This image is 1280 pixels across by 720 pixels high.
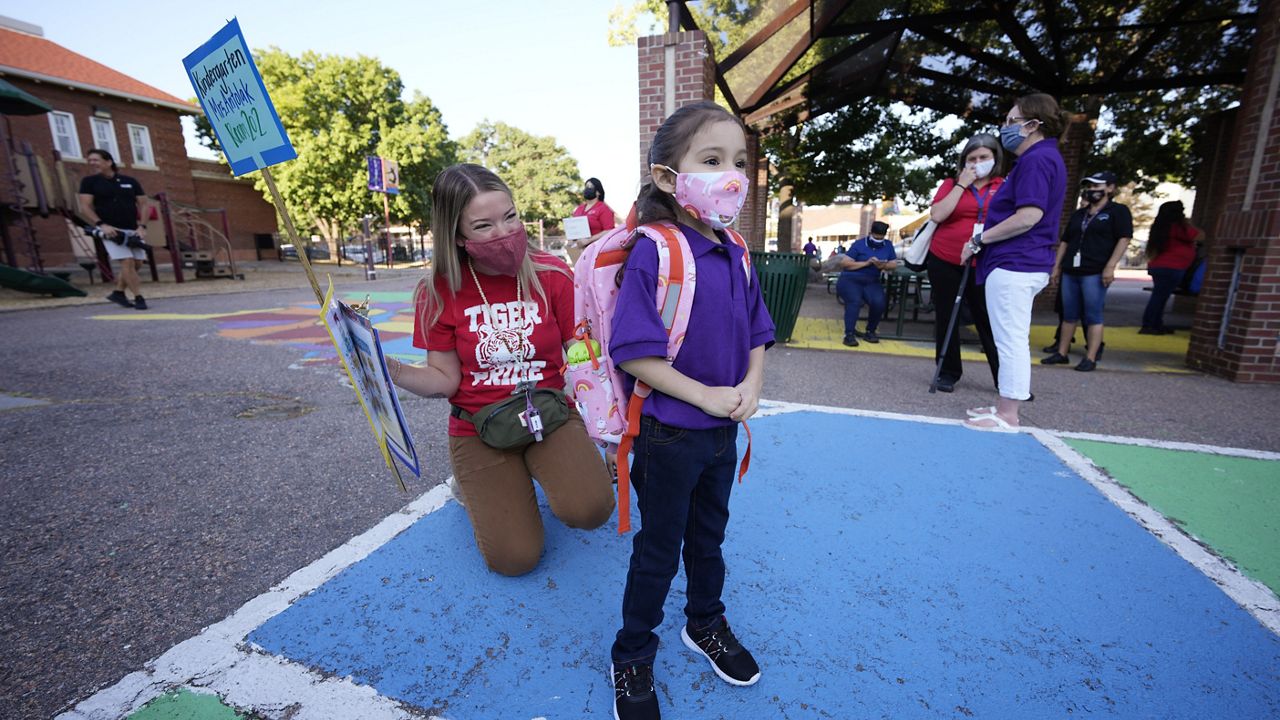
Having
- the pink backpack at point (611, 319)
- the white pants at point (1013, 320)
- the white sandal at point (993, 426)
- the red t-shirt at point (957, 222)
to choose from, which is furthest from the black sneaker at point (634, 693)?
the red t-shirt at point (957, 222)

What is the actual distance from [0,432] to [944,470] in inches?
242

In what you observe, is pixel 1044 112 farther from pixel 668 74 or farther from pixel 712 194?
pixel 668 74

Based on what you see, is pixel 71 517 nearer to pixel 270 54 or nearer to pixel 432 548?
pixel 432 548

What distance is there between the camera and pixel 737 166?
1.64 meters

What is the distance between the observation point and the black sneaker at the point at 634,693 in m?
1.59

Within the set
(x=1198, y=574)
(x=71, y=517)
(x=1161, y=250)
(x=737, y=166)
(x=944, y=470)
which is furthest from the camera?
(x=1161, y=250)

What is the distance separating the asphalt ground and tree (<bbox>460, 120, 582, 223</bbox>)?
169 ft

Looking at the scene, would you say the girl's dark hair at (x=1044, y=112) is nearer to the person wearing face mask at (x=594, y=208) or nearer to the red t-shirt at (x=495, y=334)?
the red t-shirt at (x=495, y=334)

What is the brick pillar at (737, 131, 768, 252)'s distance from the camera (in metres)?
11.0

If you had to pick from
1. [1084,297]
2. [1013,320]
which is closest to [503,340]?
[1013,320]

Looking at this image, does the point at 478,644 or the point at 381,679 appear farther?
the point at 478,644

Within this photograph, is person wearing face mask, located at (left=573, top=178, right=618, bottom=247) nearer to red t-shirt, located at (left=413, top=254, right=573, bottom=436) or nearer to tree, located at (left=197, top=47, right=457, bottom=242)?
red t-shirt, located at (left=413, top=254, right=573, bottom=436)

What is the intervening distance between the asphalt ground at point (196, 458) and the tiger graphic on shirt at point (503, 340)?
1026mm

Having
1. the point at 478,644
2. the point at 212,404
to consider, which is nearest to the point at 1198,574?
the point at 478,644
